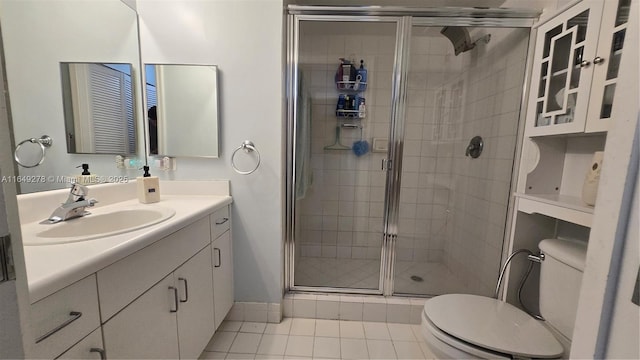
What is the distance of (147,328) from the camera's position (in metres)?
0.84

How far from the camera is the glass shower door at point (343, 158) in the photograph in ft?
6.43

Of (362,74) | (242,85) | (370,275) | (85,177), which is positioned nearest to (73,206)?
(85,177)

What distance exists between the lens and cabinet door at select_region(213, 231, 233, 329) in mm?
1330

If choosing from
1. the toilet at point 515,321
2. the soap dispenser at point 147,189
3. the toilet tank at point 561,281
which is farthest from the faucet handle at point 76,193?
the toilet tank at point 561,281

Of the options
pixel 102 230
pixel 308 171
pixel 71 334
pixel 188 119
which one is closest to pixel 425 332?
pixel 71 334

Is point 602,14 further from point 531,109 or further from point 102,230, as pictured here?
point 102,230

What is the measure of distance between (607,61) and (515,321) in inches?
41.4

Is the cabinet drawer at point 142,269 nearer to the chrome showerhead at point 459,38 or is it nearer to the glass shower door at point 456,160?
the glass shower door at point 456,160

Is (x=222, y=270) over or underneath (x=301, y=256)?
over

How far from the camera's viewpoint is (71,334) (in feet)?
1.94

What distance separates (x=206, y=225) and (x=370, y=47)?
189cm

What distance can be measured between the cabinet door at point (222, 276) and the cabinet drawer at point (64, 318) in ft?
2.22

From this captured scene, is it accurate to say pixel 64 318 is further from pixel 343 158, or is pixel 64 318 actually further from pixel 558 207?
pixel 343 158

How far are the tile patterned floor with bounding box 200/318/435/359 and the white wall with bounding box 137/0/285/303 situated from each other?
1.27 feet
